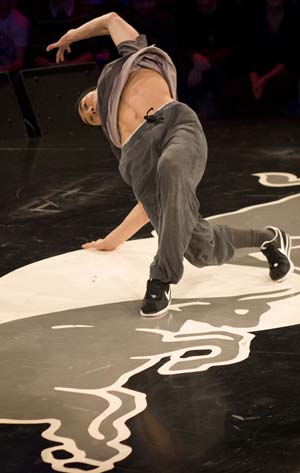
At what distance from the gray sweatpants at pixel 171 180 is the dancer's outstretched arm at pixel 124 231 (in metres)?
0.41

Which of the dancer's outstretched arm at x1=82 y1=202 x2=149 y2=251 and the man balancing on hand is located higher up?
the man balancing on hand

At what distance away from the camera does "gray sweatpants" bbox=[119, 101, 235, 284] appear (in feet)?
11.8

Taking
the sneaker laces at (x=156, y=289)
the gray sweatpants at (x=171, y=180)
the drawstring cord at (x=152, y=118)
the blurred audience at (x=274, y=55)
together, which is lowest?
the blurred audience at (x=274, y=55)

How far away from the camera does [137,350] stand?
3.41m

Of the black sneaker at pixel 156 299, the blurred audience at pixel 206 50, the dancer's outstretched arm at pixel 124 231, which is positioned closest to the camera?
the black sneaker at pixel 156 299

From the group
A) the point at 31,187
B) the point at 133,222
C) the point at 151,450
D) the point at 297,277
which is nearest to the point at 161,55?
the point at 133,222

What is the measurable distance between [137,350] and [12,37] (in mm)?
5047

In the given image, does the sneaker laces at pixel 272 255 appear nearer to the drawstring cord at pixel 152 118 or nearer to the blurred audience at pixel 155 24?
the drawstring cord at pixel 152 118

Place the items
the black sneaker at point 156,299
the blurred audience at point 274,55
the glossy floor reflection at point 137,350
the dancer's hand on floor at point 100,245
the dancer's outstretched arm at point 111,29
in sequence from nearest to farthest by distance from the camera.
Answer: the glossy floor reflection at point 137,350, the black sneaker at point 156,299, the dancer's outstretched arm at point 111,29, the dancer's hand on floor at point 100,245, the blurred audience at point 274,55

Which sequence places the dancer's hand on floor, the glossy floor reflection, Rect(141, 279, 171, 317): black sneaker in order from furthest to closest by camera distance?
the dancer's hand on floor, Rect(141, 279, 171, 317): black sneaker, the glossy floor reflection

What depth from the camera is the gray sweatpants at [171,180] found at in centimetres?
360

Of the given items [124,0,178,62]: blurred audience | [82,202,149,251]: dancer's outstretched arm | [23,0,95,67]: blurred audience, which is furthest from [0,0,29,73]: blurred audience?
[82,202,149,251]: dancer's outstretched arm

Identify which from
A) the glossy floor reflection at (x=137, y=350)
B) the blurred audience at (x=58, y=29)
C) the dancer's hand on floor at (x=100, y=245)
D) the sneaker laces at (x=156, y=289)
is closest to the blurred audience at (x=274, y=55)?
the blurred audience at (x=58, y=29)

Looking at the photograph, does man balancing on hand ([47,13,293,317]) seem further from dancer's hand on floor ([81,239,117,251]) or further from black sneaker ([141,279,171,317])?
dancer's hand on floor ([81,239,117,251])
